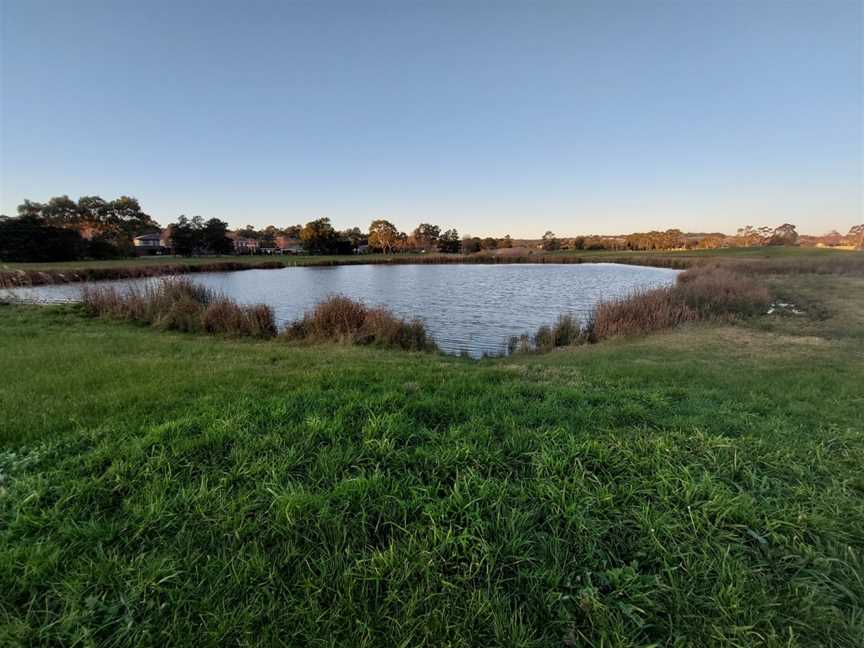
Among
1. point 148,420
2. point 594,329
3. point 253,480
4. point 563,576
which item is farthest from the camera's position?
point 594,329

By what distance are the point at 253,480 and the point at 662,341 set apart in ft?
35.0

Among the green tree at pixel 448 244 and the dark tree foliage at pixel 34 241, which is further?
A: the green tree at pixel 448 244

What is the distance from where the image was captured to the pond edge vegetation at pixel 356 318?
37.3 feet

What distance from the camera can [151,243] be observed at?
3327 inches

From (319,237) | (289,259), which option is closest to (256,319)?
(289,259)

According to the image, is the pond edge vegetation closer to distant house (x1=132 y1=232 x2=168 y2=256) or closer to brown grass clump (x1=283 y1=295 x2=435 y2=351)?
brown grass clump (x1=283 y1=295 x2=435 y2=351)

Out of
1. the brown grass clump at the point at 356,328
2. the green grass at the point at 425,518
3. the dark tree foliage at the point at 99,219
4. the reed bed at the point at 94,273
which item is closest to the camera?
the green grass at the point at 425,518

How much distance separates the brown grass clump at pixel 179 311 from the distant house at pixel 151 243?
244 ft

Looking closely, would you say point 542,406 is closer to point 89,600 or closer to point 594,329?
point 89,600

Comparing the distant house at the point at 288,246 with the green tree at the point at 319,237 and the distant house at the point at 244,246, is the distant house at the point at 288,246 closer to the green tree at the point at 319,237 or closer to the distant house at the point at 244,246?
the distant house at the point at 244,246

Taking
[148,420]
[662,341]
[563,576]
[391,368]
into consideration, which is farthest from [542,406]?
[662,341]

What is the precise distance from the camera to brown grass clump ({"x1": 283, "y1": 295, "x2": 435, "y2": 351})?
11.0 meters

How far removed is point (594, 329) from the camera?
12.6 metres

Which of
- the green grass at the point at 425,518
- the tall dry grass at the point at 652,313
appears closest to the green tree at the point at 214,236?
the tall dry grass at the point at 652,313
